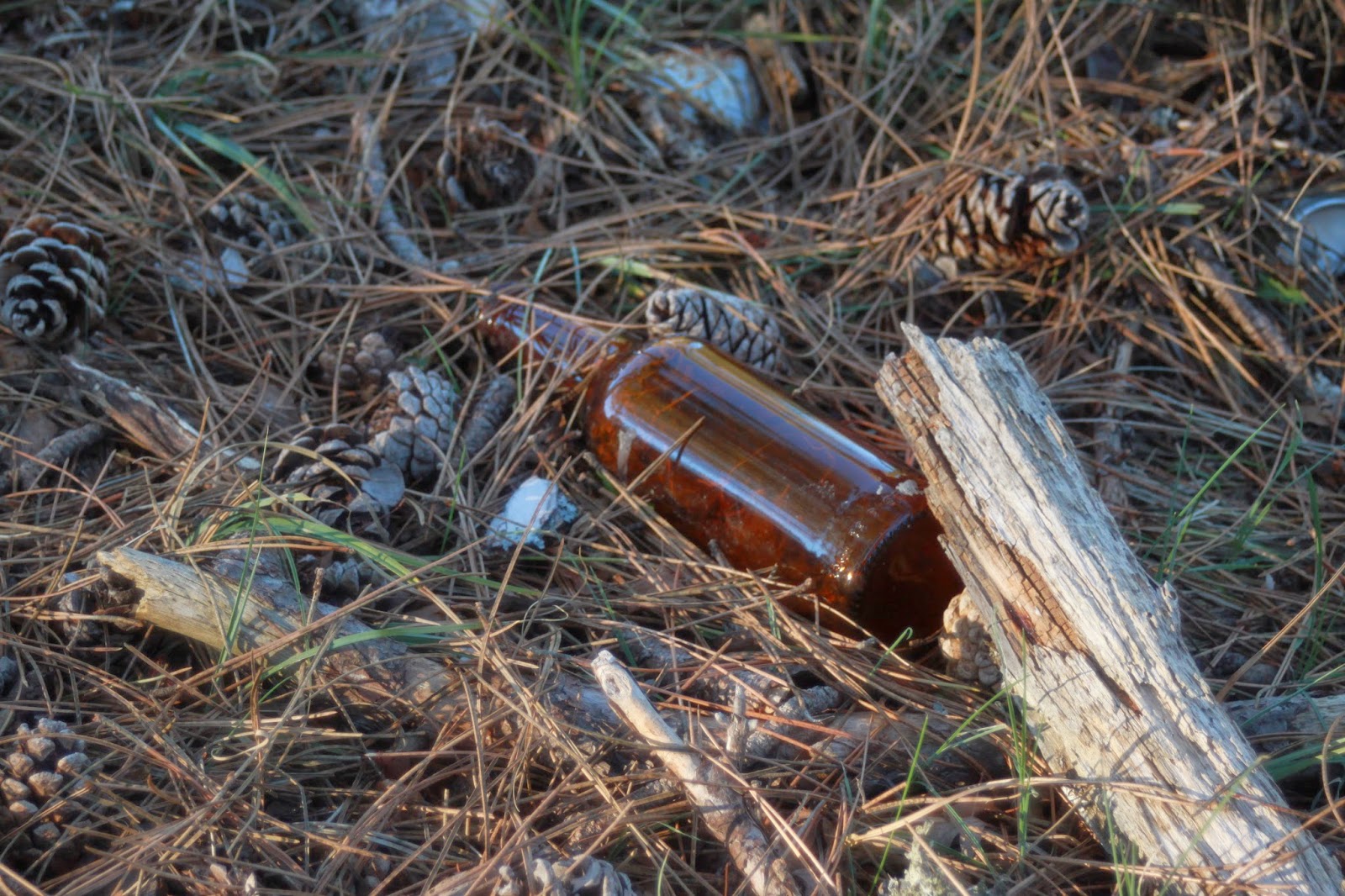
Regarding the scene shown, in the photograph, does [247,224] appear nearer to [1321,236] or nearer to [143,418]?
[143,418]

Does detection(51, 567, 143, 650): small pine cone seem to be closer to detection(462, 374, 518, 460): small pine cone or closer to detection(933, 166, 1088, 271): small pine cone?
detection(462, 374, 518, 460): small pine cone

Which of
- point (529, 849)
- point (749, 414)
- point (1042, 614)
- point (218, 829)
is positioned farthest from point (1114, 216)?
point (218, 829)

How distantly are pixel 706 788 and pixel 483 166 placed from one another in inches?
85.0

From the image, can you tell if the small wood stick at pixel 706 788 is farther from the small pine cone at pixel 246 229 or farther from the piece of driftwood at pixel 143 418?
the small pine cone at pixel 246 229

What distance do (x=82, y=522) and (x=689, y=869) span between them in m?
1.38

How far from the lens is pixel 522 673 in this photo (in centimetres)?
178

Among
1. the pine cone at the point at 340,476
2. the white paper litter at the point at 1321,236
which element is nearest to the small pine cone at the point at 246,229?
the pine cone at the point at 340,476

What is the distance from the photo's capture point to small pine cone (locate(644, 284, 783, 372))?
2.51 meters

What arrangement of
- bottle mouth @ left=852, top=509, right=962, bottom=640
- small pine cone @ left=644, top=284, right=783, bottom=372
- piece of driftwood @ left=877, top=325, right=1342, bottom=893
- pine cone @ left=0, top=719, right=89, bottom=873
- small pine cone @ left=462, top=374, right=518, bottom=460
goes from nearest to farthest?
1. piece of driftwood @ left=877, top=325, right=1342, bottom=893
2. pine cone @ left=0, top=719, right=89, bottom=873
3. bottle mouth @ left=852, top=509, right=962, bottom=640
4. small pine cone @ left=462, top=374, right=518, bottom=460
5. small pine cone @ left=644, top=284, right=783, bottom=372

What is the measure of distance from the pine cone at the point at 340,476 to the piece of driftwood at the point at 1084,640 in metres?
1.05

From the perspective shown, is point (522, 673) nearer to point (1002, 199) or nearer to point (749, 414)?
point (749, 414)

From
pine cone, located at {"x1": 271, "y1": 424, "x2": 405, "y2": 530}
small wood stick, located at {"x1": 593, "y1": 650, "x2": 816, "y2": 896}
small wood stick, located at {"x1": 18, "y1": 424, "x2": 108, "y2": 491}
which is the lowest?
A: small wood stick, located at {"x1": 18, "y1": 424, "x2": 108, "y2": 491}

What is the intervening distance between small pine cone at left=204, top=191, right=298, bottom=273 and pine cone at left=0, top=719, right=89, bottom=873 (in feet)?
4.97

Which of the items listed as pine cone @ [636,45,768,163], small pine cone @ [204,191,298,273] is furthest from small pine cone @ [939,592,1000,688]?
small pine cone @ [204,191,298,273]
